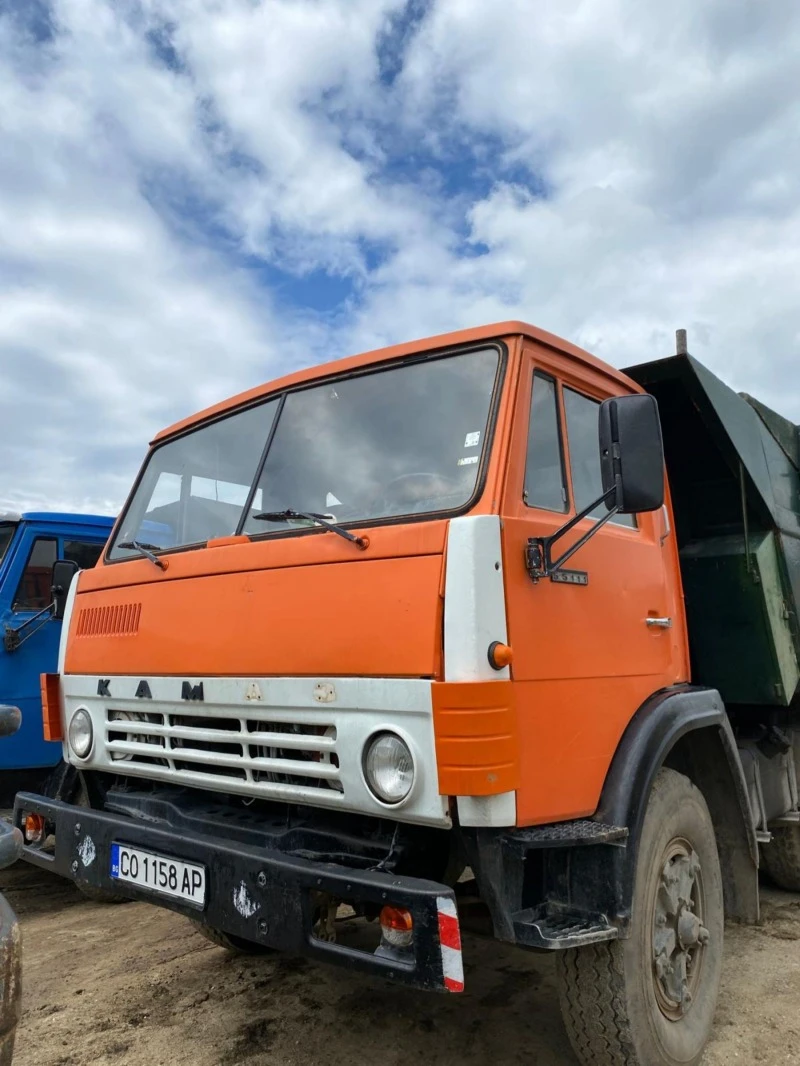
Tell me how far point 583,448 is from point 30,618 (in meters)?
4.04

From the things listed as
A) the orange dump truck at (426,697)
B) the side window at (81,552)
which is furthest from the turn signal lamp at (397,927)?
the side window at (81,552)

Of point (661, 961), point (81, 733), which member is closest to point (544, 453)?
point (661, 961)

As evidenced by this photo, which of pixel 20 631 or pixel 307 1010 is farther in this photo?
pixel 20 631

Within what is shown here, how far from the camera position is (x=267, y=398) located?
326cm

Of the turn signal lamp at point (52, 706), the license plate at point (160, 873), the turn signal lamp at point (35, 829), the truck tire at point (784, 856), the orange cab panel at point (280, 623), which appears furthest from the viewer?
the truck tire at point (784, 856)

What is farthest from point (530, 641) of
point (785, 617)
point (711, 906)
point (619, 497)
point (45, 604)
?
point (45, 604)

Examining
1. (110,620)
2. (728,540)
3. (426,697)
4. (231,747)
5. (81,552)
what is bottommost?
(231,747)

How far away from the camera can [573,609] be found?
8.35 feet

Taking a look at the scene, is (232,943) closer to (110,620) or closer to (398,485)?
(110,620)

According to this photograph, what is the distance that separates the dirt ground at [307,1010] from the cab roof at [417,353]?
244 cm

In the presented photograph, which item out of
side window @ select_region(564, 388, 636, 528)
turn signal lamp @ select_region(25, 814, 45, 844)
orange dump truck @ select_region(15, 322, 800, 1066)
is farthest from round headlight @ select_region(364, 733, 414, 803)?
turn signal lamp @ select_region(25, 814, 45, 844)

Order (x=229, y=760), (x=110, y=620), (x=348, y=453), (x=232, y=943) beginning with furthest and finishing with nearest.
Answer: (x=232, y=943), (x=110, y=620), (x=348, y=453), (x=229, y=760)

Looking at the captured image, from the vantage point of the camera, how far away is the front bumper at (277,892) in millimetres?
2037

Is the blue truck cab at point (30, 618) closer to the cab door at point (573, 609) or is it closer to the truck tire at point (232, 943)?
the truck tire at point (232, 943)
